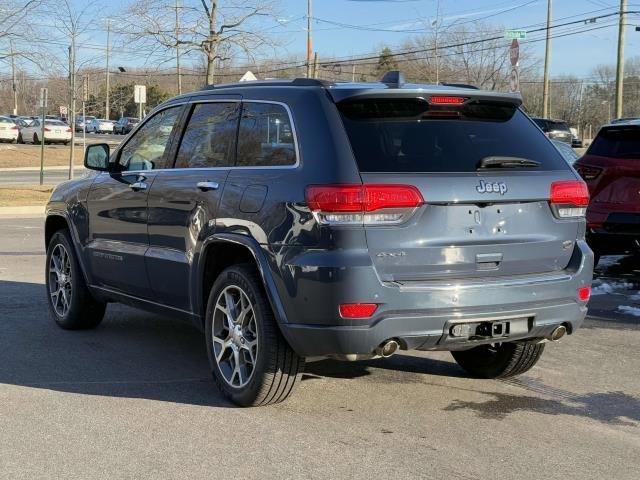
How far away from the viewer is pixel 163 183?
554 cm

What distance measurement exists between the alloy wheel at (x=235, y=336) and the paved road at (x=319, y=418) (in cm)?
21

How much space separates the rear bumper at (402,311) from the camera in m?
4.14

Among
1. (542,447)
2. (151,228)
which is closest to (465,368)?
(542,447)

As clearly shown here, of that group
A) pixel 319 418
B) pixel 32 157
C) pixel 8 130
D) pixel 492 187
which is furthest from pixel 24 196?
pixel 8 130

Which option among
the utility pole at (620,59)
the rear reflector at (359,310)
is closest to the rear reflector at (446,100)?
the rear reflector at (359,310)

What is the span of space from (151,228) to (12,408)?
1524 mm

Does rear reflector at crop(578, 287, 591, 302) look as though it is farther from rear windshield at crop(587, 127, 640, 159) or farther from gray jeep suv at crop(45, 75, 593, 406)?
rear windshield at crop(587, 127, 640, 159)

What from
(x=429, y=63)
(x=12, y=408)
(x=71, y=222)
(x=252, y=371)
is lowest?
(x=12, y=408)

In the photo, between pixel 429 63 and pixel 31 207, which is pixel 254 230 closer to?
pixel 31 207

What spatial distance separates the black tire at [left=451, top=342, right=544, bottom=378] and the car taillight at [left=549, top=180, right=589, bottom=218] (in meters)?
0.94

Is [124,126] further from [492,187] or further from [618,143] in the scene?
[492,187]

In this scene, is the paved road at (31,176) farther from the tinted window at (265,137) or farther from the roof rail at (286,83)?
the tinted window at (265,137)

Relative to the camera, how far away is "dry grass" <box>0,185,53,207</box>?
19359 mm

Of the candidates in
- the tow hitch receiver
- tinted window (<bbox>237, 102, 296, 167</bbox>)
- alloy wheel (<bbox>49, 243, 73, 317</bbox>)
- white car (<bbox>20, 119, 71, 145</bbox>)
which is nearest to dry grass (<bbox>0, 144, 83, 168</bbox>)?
white car (<bbox>20, 119, 71, 145</bbox>)
